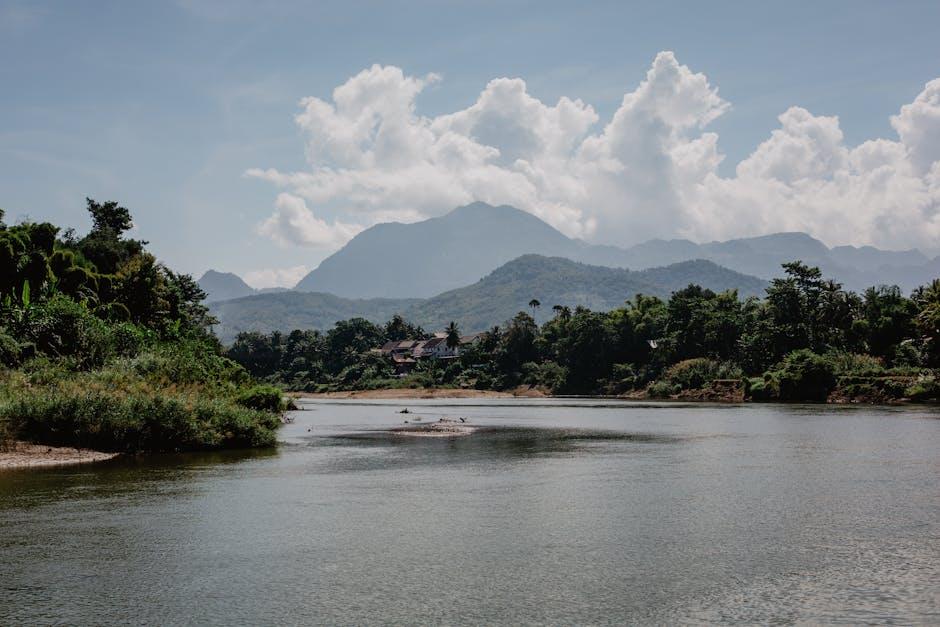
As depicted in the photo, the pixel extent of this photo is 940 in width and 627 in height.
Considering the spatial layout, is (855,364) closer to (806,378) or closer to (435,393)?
(806,378)

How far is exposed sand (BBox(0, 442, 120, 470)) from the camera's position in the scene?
35688 millimetres

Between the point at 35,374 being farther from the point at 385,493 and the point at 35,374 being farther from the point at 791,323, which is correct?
the point at 791,323

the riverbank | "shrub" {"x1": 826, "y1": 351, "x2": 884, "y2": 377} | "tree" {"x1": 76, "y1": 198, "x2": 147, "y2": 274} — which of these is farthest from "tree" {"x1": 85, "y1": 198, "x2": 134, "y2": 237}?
"shrub" {"x1": 826, "y1": 351, "x2": 884, "y2": 377}

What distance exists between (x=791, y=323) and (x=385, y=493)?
4159 inches

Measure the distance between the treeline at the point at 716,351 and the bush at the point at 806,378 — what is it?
5.6 inches

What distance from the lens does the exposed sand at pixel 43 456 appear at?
35.7 metres

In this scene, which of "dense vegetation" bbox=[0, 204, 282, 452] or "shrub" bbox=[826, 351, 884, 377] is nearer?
"dense vegetation" bbox=[0, 204, 282, 452]

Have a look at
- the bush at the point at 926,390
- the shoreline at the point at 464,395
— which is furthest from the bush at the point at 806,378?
the shoreline at the point at 464,395

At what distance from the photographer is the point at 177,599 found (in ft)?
52.4

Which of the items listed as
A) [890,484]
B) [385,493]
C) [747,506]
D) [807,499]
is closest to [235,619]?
[385,493]

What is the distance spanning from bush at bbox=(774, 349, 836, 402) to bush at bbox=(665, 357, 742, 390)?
1534 centimetres

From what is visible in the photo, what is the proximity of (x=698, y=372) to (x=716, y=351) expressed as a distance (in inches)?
402

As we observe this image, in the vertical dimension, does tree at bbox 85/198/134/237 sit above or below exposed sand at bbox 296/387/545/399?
above

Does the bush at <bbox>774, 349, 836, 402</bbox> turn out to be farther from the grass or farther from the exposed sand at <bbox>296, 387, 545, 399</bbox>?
the grass
